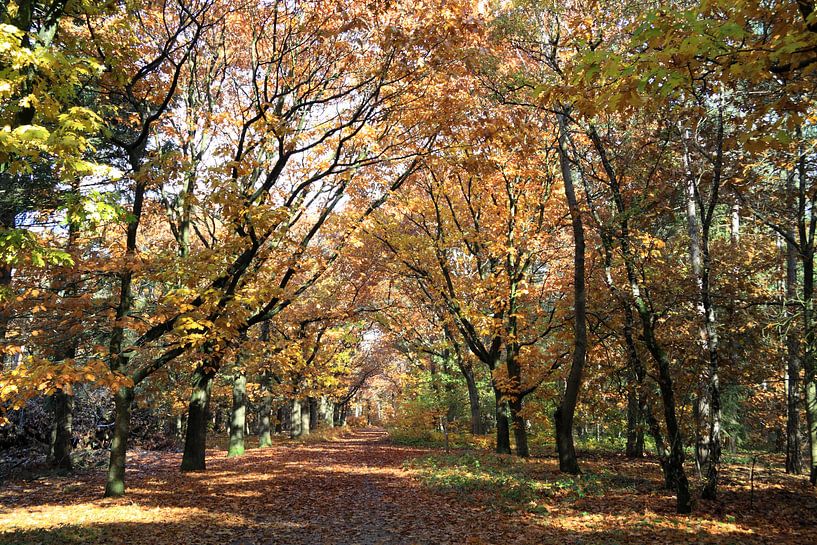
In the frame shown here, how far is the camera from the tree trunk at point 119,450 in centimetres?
1102

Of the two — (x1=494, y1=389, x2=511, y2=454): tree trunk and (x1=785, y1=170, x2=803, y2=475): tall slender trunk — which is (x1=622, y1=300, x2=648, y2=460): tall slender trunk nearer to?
(x1=785, y1=170, x2=803, y2=475): tall slender trunk

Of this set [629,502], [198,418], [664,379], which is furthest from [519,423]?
[198,418]

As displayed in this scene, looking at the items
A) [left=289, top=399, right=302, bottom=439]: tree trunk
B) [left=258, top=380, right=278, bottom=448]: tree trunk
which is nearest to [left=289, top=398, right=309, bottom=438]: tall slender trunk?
[left=289, top=399, right=302, bottom=439]: tree trunk

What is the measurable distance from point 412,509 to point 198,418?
9410 mm

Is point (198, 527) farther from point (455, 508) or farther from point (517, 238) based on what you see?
point (517, 238)

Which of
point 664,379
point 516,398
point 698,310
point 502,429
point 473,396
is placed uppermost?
point 698,310

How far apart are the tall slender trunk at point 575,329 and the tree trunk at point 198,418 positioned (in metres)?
11.2

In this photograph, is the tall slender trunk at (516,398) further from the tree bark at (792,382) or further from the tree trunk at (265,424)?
the tree trunk at (265,424)

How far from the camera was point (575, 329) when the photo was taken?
12.0 metres

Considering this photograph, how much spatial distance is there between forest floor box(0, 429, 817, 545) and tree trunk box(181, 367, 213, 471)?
762mm

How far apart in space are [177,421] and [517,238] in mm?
31979

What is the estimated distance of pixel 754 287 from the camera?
12.1 metres

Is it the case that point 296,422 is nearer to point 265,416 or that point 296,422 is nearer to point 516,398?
point 265,416

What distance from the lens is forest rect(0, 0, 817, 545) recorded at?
19.4 feet
